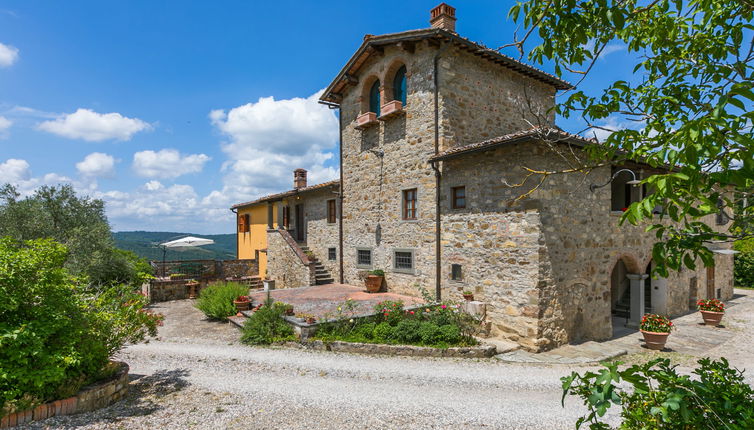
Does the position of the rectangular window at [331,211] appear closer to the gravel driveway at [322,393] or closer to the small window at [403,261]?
the small window at [403,261]

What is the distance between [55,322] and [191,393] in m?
2.23

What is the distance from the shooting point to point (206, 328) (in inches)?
430

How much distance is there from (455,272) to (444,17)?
8.23 meters

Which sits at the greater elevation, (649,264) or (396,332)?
(649,264)

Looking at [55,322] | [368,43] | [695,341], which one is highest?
[368,43]

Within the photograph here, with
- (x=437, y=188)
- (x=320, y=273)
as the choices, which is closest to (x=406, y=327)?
(x=437, y=188)

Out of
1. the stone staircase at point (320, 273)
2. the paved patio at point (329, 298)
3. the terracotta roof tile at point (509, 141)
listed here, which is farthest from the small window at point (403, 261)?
the stone staircase at point (320, 273)

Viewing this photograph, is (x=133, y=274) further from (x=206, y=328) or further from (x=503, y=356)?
(x=503, y=356)

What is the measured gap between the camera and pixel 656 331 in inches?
364

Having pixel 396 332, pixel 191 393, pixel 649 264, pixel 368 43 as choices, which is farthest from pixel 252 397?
pixel 649 264

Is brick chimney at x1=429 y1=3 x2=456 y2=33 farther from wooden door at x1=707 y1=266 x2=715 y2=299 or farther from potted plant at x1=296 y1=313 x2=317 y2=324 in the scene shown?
wooden door at x1=707 y1=266 x2=715 y2=299

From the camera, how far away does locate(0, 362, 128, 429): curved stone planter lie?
4.52m

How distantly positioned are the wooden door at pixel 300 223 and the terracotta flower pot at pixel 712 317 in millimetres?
Result: 16930

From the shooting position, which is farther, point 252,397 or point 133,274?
point 133,274
